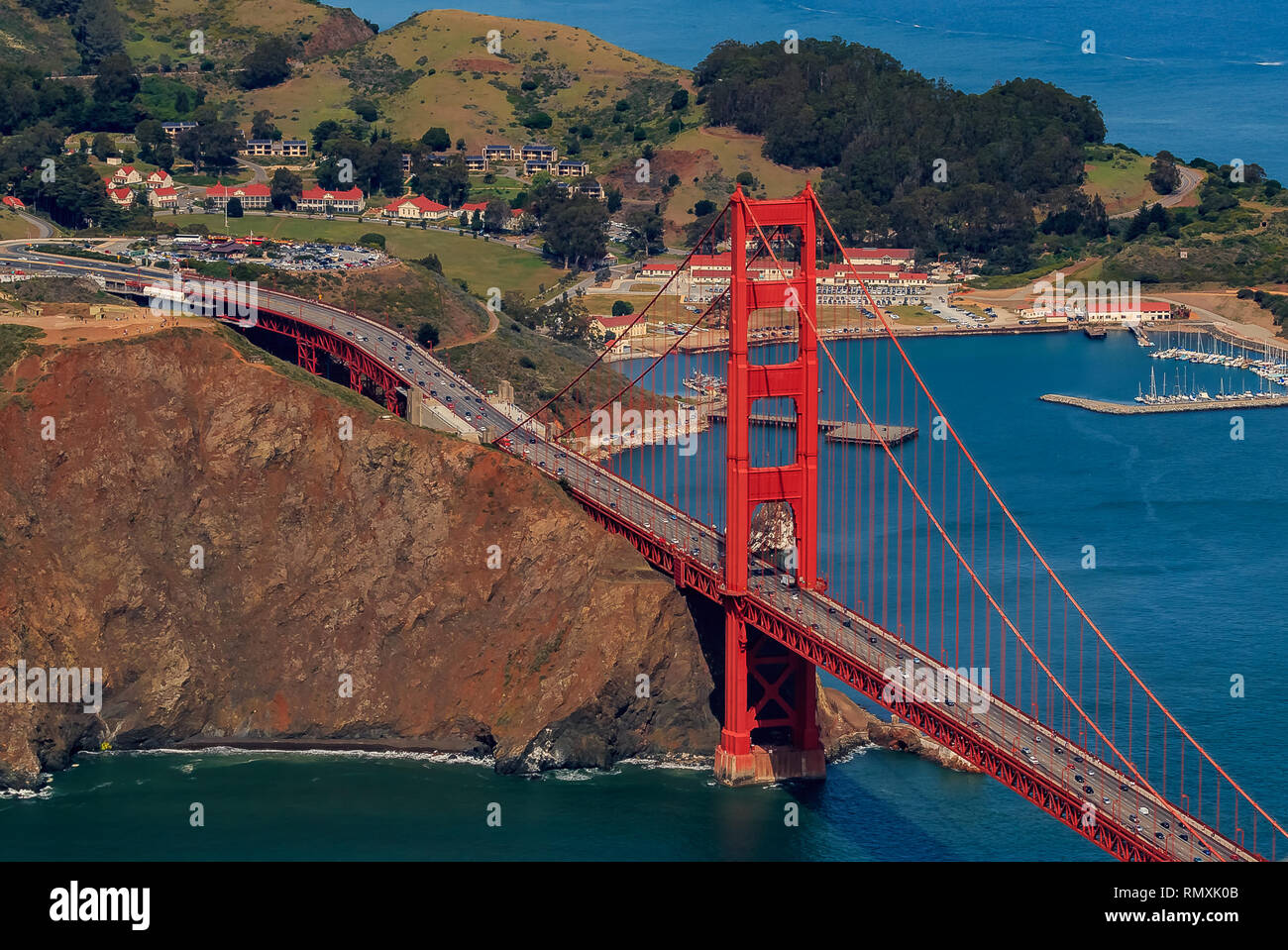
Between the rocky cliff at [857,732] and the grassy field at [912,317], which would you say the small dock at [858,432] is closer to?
the rocky cliff at [857,732]

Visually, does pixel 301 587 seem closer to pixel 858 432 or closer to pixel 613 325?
pixel 858 432

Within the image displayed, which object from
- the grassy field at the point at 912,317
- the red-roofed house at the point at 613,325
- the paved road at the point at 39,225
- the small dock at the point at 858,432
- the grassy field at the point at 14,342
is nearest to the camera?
the grassy field at the point at 14,342

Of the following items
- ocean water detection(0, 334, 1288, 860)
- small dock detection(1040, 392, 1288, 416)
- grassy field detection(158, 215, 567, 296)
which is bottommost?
ocean water detection(0, 334, 1288, 860)

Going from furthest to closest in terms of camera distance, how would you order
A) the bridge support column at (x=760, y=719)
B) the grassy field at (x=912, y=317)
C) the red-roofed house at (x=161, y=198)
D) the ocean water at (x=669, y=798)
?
the red-roofed house at (x=161, y=198) < the grassy field at (x=912, y=317) < the bridge support column at (x=760, y=719) < the ocean water at (x=669, y=798)

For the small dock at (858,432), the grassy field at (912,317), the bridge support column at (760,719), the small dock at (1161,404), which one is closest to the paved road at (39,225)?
the small dock at (858,432)

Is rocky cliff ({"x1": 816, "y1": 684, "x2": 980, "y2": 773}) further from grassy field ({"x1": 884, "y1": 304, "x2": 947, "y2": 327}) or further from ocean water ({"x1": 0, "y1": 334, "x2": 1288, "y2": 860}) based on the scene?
grassy field ({"x1": 884, "y1": 304, "x2": 947, "y2": 327})

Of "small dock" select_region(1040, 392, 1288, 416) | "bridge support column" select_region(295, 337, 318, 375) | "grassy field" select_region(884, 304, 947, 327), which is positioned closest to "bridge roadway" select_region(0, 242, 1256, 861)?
"bridge support column" select_region(295, 337, 318, 375)

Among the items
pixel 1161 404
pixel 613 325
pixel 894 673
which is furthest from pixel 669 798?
pixel 613 325
